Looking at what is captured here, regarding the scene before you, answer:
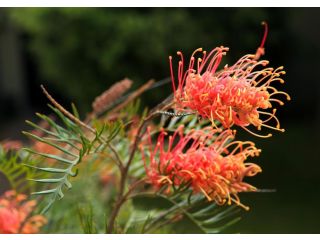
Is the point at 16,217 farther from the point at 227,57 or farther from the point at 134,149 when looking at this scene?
the point at 227,57

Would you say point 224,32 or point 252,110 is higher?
point 252,110

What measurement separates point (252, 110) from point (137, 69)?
4.01m

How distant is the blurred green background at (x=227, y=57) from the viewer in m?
4.32

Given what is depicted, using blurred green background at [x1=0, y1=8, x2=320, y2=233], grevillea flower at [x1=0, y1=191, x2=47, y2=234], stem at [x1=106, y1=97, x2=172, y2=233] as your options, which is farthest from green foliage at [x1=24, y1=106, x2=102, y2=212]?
blurred green background at [x1=0, y1=8, x2=320, y2=233]

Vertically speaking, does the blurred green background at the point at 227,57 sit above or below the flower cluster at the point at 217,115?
below

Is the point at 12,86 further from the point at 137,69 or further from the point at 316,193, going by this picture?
the point at 316,193

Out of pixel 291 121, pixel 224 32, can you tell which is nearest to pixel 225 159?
pixel 224 32

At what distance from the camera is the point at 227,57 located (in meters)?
4.49

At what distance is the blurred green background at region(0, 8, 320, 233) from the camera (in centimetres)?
432

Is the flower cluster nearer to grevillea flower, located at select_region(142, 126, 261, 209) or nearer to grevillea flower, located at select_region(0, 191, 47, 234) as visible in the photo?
grevillea flower, located at select_region(142, 126, 261, 209)

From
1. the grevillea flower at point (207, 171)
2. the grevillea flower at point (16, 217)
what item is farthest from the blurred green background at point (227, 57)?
the grevillea flower at point (207, 171)

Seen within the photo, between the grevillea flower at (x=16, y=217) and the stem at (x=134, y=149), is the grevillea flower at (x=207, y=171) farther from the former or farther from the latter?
the grevillea flower at (x=16, y=217)

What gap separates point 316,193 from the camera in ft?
15.3

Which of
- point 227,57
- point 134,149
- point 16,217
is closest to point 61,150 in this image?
point 134,149
